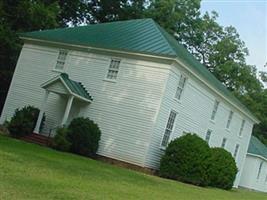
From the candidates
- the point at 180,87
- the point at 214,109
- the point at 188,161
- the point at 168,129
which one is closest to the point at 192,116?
the point at 180,87

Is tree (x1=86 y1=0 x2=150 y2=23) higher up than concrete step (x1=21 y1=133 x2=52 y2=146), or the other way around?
tree (x1=86 y1=0 x2=150 y2=23)

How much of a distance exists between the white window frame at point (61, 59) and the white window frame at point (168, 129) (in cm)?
713

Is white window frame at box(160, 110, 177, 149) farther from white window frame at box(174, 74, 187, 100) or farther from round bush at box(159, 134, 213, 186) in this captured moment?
round bush at box(159, 134, 213, 186)

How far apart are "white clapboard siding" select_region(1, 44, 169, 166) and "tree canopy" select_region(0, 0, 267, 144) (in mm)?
6605

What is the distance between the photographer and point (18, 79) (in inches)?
1268

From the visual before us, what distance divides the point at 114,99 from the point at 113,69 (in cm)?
183

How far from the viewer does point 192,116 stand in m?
31.0

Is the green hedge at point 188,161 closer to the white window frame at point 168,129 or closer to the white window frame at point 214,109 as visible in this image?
the white window frame at point 168,129

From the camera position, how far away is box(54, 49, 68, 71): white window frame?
3069 centimetres

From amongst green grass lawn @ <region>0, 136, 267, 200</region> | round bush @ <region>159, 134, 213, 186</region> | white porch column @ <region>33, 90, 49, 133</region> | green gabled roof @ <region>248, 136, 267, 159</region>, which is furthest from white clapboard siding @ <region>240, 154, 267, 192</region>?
green grass lawn @ <region>0, 136, 267, 200</region>

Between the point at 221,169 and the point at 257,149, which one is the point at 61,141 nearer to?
the point at 221,169

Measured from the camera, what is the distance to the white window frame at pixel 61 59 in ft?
101

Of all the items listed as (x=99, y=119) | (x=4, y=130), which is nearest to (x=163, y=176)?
(x=99, y=119)

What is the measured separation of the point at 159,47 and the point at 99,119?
5.01 m
